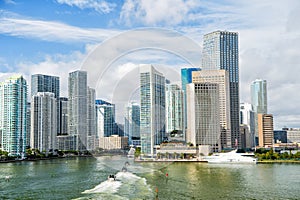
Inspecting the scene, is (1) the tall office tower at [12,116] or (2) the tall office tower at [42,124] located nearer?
(1) the tall office tower at [12,116]

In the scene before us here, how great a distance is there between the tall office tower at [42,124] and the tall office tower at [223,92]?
21.1 meters

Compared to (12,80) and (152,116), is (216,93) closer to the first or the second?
(152,116)

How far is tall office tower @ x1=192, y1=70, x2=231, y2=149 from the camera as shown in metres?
47.2

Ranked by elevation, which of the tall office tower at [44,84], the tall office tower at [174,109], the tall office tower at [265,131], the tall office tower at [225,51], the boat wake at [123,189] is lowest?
the boat wake at [123,189]

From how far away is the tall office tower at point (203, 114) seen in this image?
138 ft


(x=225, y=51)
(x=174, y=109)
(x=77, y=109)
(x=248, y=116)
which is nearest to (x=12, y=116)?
(x=77, y=109)

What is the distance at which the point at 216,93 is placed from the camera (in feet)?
139

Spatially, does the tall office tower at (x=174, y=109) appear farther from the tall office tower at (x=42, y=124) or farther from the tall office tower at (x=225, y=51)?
the tall office tower at (x=42, y=124)

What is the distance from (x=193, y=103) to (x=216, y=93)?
280 cm

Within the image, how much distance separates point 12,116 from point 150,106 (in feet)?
49.9

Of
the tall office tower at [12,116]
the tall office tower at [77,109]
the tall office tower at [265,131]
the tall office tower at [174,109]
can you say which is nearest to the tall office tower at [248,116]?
the tall office tower at [265,131]

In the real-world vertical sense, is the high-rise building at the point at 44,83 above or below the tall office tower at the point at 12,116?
above

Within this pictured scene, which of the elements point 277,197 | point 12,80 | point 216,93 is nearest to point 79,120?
point 12,80

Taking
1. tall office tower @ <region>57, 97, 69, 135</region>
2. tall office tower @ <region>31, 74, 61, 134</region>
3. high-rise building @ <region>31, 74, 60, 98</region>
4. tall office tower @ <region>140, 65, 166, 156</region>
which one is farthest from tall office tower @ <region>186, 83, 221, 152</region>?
high-rise building @ <region>31, 74, 60, 98</region>
